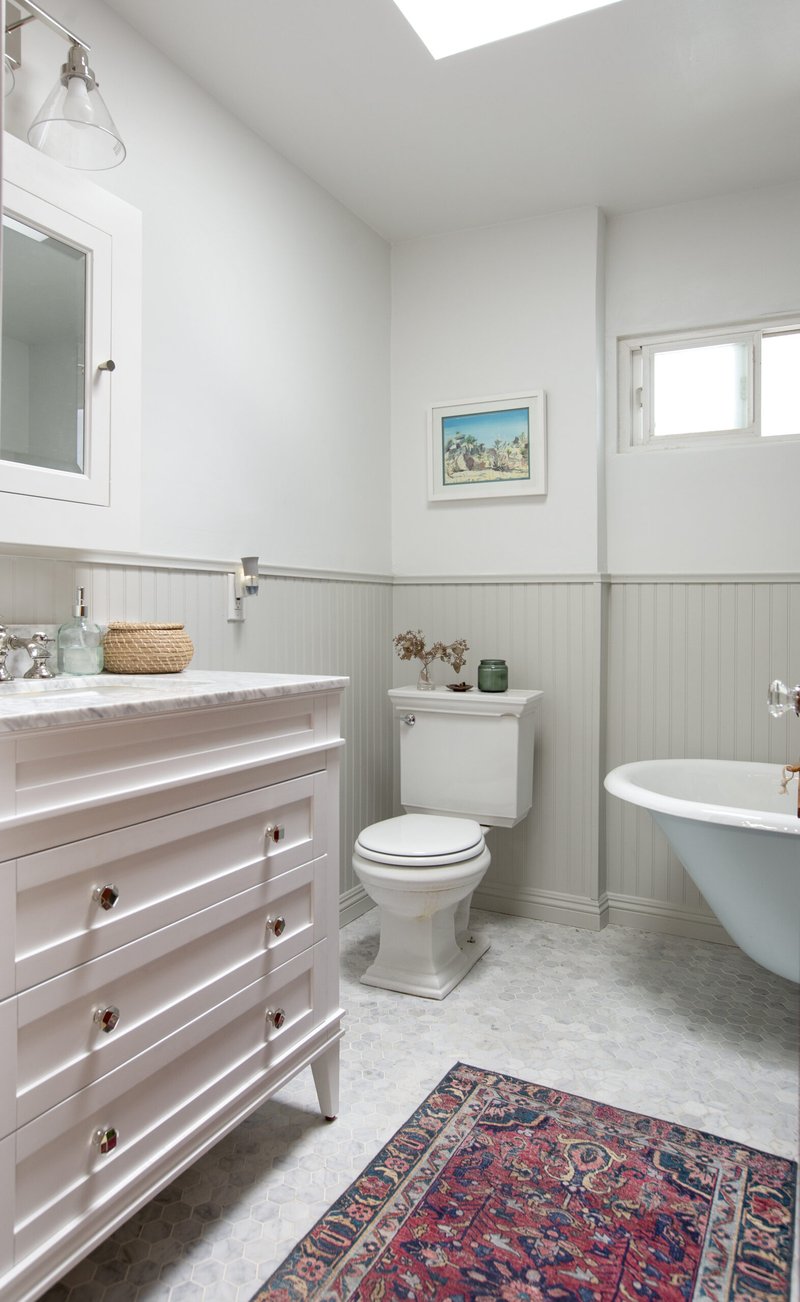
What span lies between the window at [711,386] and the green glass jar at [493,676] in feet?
3.08

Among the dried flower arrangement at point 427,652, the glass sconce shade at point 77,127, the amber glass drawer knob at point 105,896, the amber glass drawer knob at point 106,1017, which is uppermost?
the glass sconce shade at point 77,127

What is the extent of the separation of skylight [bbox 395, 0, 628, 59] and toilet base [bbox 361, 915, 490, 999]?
231cm

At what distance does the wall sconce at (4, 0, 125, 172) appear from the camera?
5.16 feet

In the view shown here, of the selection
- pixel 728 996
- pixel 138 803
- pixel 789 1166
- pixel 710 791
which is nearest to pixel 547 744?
pixel 710 791

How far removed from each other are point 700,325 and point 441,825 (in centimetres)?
192

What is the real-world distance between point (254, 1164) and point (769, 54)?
2841 mm

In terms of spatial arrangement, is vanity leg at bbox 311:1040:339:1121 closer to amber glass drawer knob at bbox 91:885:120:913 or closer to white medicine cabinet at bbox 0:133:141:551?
amber glass drawer knob at bbox 91:885:120:913

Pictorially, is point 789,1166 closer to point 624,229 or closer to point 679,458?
point 679,458

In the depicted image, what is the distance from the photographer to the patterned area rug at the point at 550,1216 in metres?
1.33

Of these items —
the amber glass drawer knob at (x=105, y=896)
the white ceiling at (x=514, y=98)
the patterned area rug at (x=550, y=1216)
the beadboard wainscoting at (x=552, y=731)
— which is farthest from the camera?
the beadboard wainscoting at (x=552, y=731)

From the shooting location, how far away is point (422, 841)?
235 centimetres

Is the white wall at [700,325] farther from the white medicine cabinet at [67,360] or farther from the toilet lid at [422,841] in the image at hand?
the white medicine cabinet at [67,360]

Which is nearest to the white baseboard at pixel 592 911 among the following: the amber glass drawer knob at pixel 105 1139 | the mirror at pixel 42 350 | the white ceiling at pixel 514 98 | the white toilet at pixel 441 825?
the white toilet at pixel 441 825

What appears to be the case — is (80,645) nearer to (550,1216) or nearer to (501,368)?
(550,1216)
